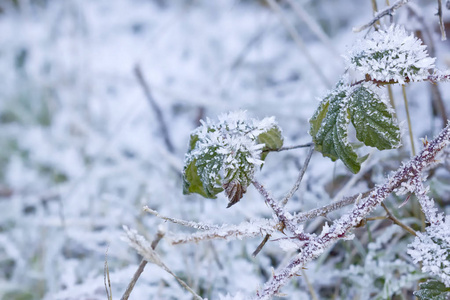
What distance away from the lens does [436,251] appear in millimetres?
560

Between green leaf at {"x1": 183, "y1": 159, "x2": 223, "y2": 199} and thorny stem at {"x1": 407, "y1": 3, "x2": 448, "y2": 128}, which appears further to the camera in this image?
thorny stem at {"x1": 407, "y1": 3, "x2": 448, "y2": 128}

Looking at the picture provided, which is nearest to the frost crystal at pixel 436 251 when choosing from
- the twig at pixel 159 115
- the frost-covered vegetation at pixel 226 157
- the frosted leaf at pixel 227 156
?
the frost-covered vegetation at pixel 226 157

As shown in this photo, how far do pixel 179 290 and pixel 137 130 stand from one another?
113cm

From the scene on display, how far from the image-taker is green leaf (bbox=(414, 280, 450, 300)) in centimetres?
59

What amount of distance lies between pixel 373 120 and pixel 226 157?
0.66ft

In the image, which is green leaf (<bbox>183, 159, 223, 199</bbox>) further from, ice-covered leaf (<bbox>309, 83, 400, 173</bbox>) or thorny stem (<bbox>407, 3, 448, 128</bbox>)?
thorny stem (<bbox>407, 3, 448, 128</bbox>)

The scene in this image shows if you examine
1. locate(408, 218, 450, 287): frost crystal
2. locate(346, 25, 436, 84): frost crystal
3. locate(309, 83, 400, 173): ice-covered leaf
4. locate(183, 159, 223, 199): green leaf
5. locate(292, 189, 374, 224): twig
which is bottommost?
locate(408, 218, 450, 287): frost crystal

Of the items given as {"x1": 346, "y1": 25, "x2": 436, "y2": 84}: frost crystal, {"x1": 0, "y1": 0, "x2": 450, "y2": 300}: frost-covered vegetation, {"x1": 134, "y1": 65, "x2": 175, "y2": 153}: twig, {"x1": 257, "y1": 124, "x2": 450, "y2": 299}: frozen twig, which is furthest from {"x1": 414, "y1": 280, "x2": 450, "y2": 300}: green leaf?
{"x1": 134, "y1": 65, "x2": 175, "y2": 153}: twig

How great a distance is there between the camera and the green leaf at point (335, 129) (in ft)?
2.00

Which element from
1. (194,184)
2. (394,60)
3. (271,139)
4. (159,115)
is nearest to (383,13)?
(394,60)

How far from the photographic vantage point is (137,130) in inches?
78.7

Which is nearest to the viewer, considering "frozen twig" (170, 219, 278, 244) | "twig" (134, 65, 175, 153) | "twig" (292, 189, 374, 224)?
"frozen twig" (170, 219, 278, 244)

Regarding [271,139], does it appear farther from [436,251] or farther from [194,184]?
[436,251]

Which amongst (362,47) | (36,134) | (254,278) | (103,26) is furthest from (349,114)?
(103,26)
